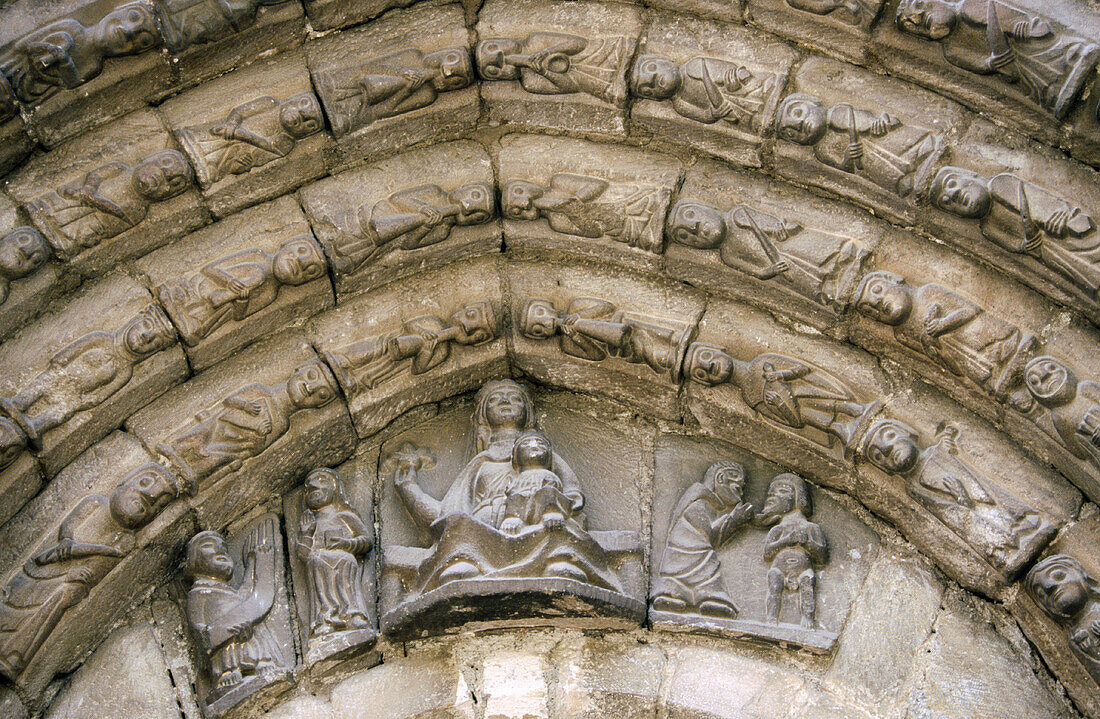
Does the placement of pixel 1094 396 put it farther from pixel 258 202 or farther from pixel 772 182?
pixel 258 202

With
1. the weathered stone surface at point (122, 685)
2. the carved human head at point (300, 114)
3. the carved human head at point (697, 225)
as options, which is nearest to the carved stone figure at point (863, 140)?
the carved human head at point (697, 225)

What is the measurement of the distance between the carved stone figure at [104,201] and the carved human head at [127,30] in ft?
1.26

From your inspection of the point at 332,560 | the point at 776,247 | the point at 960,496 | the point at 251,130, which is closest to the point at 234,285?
the point at 251,130

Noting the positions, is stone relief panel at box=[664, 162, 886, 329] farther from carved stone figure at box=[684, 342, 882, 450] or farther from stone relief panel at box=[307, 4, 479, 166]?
stone relief panel at box=[307, 4, 479, 166]

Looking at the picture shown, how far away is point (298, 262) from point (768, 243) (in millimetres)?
1714

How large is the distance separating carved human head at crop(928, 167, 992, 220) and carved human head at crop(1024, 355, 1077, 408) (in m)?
0.53

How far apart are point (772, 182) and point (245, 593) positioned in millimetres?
2408

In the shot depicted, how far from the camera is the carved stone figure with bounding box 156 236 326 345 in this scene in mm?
4684

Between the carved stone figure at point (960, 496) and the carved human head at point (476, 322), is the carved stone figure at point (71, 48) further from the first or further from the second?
the carved stone figure at point (960, 496)

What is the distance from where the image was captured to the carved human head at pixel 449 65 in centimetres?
495

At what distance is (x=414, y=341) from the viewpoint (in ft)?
16.2

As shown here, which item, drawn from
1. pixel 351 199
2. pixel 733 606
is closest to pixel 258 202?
pixel 351 199

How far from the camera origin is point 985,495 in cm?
438

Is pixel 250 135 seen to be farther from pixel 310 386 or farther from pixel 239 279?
Answer: pixel 310 386
